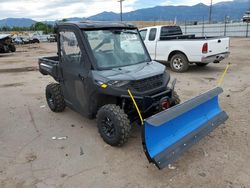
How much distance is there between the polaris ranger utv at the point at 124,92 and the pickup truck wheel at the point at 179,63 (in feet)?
18.0

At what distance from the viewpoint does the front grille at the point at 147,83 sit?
4.39 meters

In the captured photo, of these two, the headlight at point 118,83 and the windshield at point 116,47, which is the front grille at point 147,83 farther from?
the windshield at point 116,47

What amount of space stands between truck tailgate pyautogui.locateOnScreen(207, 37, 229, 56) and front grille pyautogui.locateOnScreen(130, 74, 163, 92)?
19.3ft

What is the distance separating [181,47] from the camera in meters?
10.6

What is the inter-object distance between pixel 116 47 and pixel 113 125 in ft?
4.95

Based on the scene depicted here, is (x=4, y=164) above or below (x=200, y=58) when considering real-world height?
below

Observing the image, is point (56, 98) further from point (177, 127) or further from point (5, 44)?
point (5, 44)

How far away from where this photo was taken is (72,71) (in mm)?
5129

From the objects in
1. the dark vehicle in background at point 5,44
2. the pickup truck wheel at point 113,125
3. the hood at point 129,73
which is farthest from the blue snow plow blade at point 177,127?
the dark vehicle in background at point 5,44

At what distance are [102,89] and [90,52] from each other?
0.73m

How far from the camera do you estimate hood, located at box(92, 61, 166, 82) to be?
14.4ft

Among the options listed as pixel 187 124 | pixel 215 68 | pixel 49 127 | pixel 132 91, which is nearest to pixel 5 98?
pixel 49 127

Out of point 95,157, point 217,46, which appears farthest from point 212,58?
point 95,157

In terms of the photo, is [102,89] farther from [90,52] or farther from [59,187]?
[59,187]
